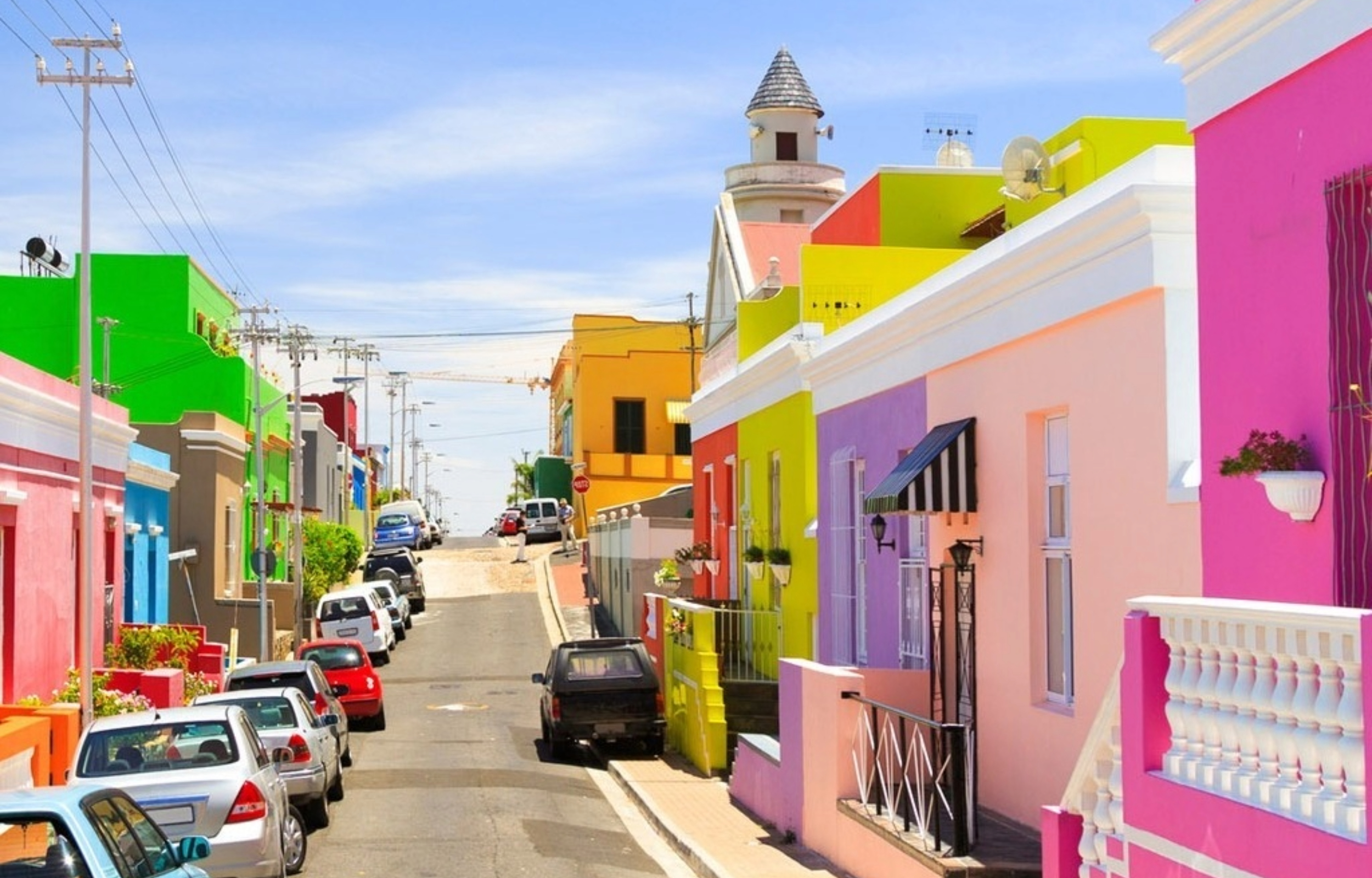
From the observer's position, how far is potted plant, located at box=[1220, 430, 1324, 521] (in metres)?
8.40

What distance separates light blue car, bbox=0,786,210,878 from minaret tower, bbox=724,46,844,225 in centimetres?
4426

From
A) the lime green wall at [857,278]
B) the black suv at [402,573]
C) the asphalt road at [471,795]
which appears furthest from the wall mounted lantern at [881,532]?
the black suv at [402,573]

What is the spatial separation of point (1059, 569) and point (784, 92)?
43.2 m

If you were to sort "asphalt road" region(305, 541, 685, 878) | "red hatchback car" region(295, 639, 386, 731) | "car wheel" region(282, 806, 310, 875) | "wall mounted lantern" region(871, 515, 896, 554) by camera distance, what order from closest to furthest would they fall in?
"car wheel" region(282, 806, 310, 875) < "asphalt road" region(305, 541, 685, 878) < "wall mounted lantern" region(871, 515, 896, 554) < "red hatchback car" region(295, 639, 386, 731)

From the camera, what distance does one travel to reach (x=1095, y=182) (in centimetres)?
1195

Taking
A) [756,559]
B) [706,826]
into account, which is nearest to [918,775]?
[706,826]

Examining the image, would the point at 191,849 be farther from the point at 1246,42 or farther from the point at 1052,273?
the point at 1246,42

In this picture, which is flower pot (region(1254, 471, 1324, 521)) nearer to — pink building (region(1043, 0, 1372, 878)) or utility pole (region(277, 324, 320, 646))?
pink building (region(1043, 0, 1372, 878))

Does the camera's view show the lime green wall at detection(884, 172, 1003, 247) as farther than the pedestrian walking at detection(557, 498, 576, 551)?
No

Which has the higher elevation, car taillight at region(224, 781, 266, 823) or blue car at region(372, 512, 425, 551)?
blue car at region(372, 512, 425, 551)

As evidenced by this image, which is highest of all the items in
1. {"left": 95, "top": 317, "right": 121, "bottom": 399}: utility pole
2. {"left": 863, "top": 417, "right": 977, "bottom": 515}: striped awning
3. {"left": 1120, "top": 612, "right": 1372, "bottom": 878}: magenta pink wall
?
{"left": 95, "top": 317, "right": 121, "bottom": 399}: utility pole

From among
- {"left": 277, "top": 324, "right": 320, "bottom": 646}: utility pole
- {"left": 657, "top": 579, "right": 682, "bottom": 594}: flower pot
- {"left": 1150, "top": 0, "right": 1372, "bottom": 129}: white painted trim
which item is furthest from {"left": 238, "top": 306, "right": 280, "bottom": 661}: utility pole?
{"left": 1150, "top": 0, "right": 1372, "bottom": 129}: white painted trim

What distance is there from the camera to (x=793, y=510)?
22.8 meters

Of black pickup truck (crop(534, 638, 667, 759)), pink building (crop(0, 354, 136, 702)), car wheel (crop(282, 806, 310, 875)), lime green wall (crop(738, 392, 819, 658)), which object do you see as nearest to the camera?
car wheel (crop(282, 806, 310, 875))
